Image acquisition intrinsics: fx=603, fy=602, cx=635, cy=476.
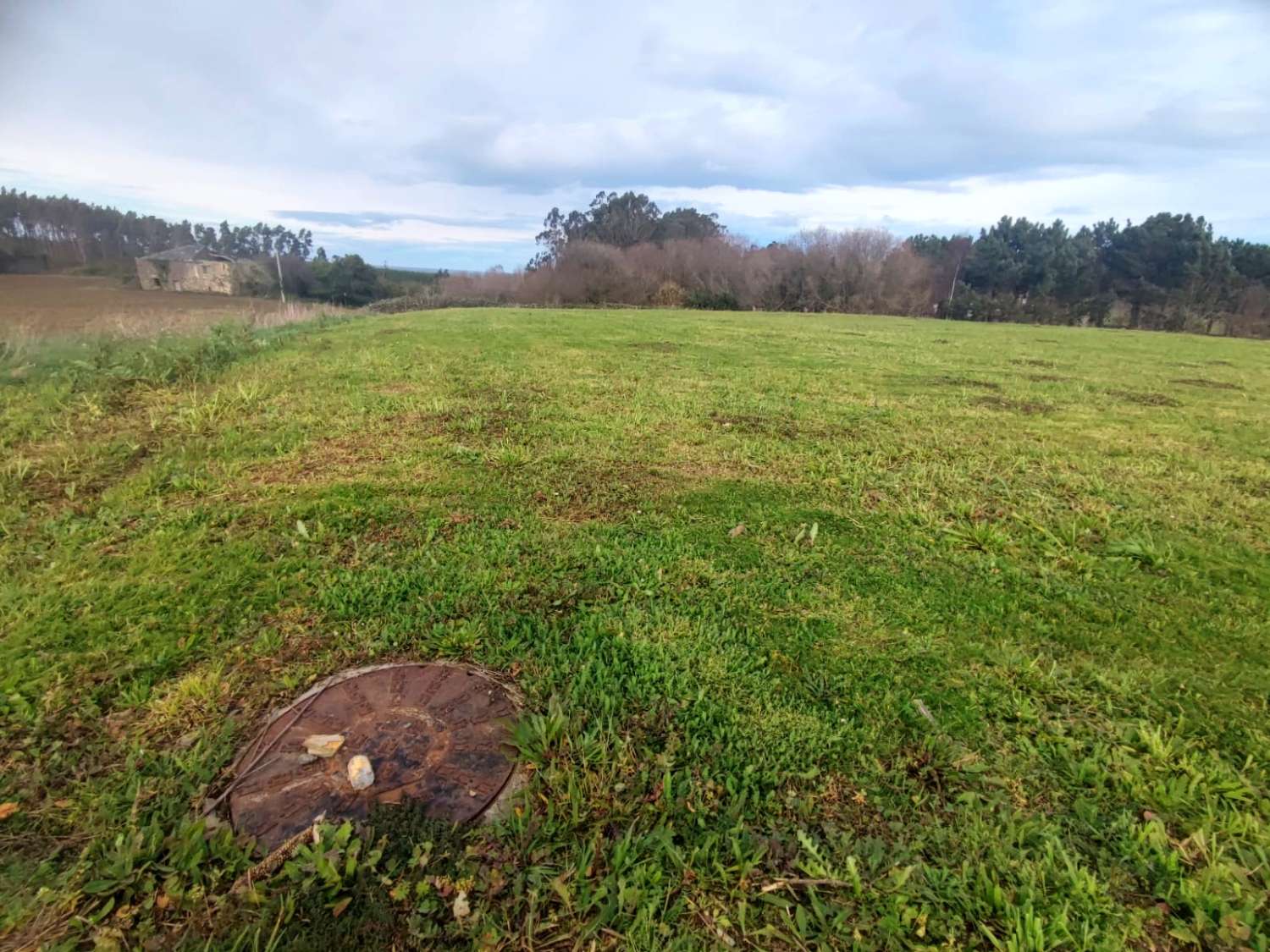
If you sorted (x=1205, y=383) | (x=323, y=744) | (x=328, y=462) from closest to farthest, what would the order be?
1. (x=323, y=744)
2. (x=328, y=462)
3. (x=1205, y=383)

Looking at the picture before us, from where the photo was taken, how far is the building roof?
50031 millimetres

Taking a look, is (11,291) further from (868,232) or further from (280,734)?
(868,232)

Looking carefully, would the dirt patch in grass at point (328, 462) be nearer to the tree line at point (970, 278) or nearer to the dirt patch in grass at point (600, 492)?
the dirt patch in grass at point (600, 492)

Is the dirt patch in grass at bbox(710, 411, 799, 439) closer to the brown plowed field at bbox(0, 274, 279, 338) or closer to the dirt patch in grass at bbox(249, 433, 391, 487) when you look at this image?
the dirt patch in grass at bbox(249, 433, 391, 487)

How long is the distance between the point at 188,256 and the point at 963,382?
62.8 metres

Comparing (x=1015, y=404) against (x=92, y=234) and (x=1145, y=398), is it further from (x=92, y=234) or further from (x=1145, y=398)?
(x=92, y=234)

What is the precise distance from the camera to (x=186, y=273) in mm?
49375

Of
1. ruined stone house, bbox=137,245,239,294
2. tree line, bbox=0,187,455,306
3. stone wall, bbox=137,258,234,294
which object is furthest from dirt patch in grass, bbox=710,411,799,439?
stone wall, bbox=137,258,234,294

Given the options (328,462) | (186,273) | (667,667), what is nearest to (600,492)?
(667,667)

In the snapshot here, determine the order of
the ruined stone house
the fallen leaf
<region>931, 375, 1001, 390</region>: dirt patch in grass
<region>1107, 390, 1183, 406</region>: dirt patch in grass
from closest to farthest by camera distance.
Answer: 1. the fallen leaf
2. <region>1107, 390, 1183, 406</region>: dirt patch in grass
3. <region>931, 375, 1001, 390</region>: dirt patch in grass
4. the ruined stone house

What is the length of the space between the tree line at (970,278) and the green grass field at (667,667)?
30427 millimetres

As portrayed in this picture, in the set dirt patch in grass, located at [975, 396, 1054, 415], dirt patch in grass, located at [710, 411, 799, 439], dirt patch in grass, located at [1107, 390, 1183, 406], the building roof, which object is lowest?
dirt patch in grass, located at [710, 411, 799, 439]

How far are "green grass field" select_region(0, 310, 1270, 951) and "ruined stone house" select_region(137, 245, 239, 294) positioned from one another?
55.1m

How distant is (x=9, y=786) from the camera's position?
5.19 ft
